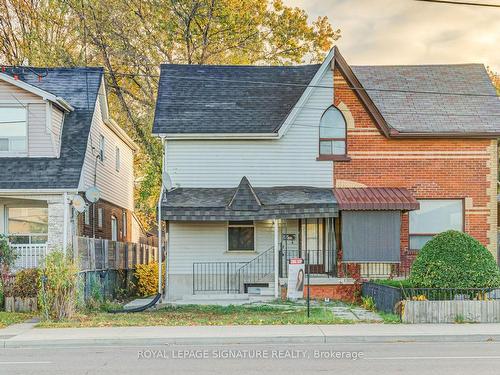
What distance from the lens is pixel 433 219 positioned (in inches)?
969

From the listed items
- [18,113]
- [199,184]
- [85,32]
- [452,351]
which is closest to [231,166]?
[199,184]

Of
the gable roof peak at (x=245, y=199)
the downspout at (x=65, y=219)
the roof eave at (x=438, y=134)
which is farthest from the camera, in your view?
the roof eave at (x=438, y=134)

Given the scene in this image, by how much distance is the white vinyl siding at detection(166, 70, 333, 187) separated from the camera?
24.3 meters

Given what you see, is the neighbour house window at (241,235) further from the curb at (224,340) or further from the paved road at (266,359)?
the paved road at (266,359)

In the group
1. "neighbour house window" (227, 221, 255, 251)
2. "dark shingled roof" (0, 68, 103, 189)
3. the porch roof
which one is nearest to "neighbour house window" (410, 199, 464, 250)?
the porch roof

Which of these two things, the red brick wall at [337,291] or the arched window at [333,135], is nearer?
the red brick wall at [337,291]

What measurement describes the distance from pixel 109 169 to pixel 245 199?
30.0 feet

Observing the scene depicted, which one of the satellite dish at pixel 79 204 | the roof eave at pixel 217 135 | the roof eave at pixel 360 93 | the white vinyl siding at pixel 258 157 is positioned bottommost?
the satellite dish at pixel 79 204

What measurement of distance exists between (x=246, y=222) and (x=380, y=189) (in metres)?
4.74

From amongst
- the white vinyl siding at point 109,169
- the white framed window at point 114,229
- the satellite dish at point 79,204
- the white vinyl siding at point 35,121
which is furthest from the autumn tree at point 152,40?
the satellite dish at point 79,204

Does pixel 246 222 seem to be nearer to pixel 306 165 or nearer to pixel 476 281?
pixel 306 165

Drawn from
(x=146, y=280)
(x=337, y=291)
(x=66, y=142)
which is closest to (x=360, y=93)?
(x=337, y=291)

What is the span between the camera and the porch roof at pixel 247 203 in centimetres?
2227

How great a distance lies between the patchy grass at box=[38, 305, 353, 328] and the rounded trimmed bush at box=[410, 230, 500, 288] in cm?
242
